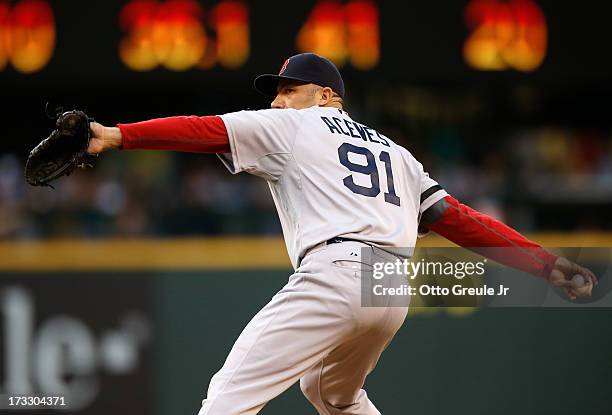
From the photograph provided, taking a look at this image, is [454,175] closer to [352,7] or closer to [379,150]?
[352,7]

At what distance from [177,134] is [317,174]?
1.66 feet

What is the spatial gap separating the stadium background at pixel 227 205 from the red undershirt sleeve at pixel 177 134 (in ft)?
7.82

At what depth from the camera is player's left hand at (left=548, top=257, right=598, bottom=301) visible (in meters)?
4.10

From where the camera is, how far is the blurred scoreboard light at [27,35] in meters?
7.20

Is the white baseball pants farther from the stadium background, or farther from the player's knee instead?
the stadium background

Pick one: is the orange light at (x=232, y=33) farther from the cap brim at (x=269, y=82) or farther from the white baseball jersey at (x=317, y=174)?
the white baseball jersey at (x=317, y=174)

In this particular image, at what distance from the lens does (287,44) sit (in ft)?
24.2

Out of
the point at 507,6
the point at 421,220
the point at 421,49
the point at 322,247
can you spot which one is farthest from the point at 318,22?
the point at 322,247

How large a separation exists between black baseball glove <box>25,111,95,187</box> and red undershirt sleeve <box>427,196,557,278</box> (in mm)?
1406

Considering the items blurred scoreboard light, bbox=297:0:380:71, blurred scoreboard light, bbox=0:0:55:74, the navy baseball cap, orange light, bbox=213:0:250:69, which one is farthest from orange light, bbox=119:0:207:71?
the navy baseball cap

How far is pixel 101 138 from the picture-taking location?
137 inches

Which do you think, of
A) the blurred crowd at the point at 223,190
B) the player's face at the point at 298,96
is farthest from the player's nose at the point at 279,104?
the blurred crowd at the point at 223,190

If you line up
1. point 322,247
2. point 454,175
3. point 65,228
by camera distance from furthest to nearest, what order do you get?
point 454,175 → point 65,228 → point 322,247

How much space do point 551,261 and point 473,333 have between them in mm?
1781
